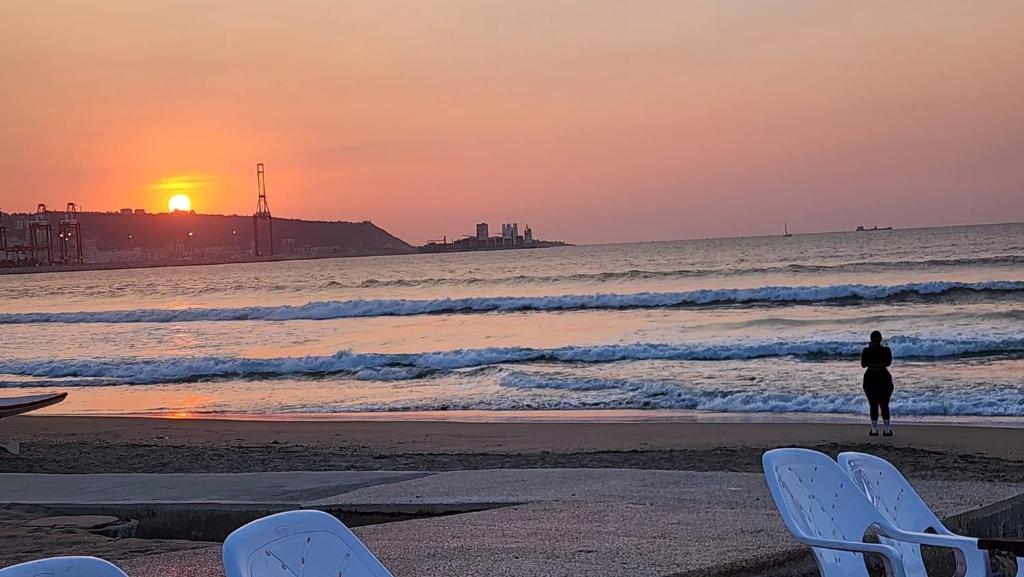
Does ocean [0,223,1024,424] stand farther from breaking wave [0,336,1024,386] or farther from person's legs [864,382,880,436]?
person's legs [864,382,880,436]

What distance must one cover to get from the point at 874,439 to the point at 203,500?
24.0 feet

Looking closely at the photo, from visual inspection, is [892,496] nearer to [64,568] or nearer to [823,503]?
[823,503]

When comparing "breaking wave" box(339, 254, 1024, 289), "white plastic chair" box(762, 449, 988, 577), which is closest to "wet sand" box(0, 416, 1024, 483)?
"white plastic chair" box(762, 449, 988, 577)

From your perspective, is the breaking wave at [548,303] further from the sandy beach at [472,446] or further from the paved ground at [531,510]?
the paved ground at [531,510]

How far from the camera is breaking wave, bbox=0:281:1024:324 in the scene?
3503cm

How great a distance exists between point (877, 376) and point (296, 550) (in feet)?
31.9

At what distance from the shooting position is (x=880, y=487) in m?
3.93

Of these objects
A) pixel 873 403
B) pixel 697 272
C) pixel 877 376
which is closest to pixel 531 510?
pixel 877 376

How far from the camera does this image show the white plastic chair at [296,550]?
2482 mm

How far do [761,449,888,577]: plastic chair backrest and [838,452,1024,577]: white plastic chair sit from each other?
13cm

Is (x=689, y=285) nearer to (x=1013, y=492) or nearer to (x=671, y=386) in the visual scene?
(x=671, y=386)

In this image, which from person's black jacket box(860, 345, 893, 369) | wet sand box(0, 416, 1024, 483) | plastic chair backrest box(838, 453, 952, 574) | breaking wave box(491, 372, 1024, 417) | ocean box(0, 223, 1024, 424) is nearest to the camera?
plastic chair backrest box(838, 453, 952, 574)

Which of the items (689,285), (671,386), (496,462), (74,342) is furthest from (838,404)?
(689,285)

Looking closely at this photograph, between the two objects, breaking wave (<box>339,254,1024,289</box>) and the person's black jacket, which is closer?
the person's black jacket
